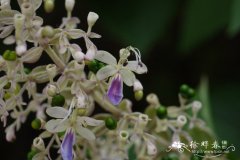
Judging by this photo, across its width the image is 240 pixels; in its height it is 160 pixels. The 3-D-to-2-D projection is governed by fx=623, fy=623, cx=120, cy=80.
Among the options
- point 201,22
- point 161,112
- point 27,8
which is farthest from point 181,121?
point 201,22

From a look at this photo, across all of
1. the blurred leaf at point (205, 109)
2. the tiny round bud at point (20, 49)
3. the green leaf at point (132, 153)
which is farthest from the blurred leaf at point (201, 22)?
the tiny round bud at point (20, 49)

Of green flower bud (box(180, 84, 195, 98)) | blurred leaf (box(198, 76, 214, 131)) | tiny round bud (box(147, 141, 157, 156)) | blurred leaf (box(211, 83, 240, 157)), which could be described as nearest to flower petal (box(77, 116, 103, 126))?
tiny round bud (box(147, 141, 157, 156))

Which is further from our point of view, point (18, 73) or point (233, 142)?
point (233, 142)

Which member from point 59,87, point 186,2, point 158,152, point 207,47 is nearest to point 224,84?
point 207,47

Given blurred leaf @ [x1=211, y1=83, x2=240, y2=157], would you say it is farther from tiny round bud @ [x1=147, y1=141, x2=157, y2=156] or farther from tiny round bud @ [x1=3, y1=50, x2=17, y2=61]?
tiny round bud @ [x1=3, y1=50, x2=17, y2=61]

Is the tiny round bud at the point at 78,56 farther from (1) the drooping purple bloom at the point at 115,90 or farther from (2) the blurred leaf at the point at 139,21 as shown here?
(2) the blurred leaf at the point at 139,21

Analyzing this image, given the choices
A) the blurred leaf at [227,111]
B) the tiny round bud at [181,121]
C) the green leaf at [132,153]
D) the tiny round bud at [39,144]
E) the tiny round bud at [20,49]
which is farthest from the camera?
the blurred leaf at [227,111]

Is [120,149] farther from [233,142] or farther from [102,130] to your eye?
[233,142]
